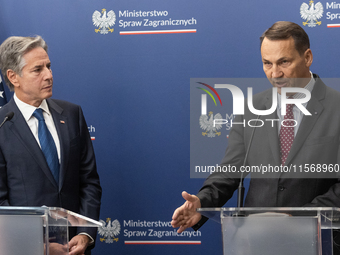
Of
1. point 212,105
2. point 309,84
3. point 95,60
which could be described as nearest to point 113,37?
point 95,60

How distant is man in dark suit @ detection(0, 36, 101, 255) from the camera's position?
261 cm

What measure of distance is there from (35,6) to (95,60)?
691 millimetres

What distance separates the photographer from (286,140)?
244 centimetres

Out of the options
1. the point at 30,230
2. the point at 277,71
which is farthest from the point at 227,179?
the point at 30,230

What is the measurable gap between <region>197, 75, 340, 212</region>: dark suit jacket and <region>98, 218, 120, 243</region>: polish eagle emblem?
1265 millimetres

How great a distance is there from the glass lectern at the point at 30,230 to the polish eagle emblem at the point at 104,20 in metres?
2.09

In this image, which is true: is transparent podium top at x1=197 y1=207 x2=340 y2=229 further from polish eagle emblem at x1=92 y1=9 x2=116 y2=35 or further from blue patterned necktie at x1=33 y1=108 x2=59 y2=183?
polish eagle emblem at x1=92 y1=9 x2=116 y2=35

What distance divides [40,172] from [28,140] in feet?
0.69

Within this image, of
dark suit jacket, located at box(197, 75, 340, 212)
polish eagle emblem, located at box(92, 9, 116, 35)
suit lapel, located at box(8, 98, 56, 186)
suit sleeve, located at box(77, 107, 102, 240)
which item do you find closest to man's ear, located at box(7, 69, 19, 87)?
suit lapel, located at box(8, 98, 56, 186)

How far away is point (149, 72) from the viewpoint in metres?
3.46

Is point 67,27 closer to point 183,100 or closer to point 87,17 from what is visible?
point 87,17

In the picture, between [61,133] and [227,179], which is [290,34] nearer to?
[227,179]

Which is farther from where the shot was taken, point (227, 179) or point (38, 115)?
point (38, 115)

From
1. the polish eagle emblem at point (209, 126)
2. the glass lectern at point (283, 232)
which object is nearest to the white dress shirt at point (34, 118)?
the polish eagle emblem at point (209, 126)
